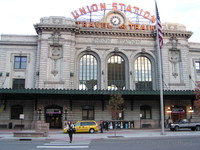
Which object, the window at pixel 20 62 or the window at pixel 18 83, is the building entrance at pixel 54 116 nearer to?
the window at pixel 18 83

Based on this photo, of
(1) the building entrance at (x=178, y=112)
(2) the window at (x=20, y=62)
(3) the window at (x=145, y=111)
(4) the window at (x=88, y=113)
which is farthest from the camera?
(2) the window at (x=20, y=62)

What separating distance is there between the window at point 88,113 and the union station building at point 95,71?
0.18m

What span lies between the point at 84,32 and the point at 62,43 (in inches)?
199

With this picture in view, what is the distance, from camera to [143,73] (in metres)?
44.7

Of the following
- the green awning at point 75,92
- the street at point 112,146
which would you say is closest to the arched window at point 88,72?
the green awning at point 75,92

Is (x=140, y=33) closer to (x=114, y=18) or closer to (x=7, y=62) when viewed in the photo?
(x=114, y=18)

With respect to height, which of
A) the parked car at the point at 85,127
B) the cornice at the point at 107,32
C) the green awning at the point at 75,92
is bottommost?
the parked car at the point at 85,127

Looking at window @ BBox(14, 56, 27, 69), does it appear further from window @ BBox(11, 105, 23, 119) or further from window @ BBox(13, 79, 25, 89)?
window @ BBox(11, 105, 23, 119)

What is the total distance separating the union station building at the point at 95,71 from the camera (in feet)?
128

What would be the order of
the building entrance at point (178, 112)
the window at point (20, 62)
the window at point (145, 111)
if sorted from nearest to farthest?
1. the window at point (145, 111)
2. the building entrance at point (178, 112)
3. the window at point (20, 62)

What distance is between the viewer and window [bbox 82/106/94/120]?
40.0 meters

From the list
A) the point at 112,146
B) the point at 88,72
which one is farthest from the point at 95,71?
the point at 112,146

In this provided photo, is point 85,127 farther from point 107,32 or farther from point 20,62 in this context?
point 107,32

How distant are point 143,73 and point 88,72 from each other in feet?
35.9
